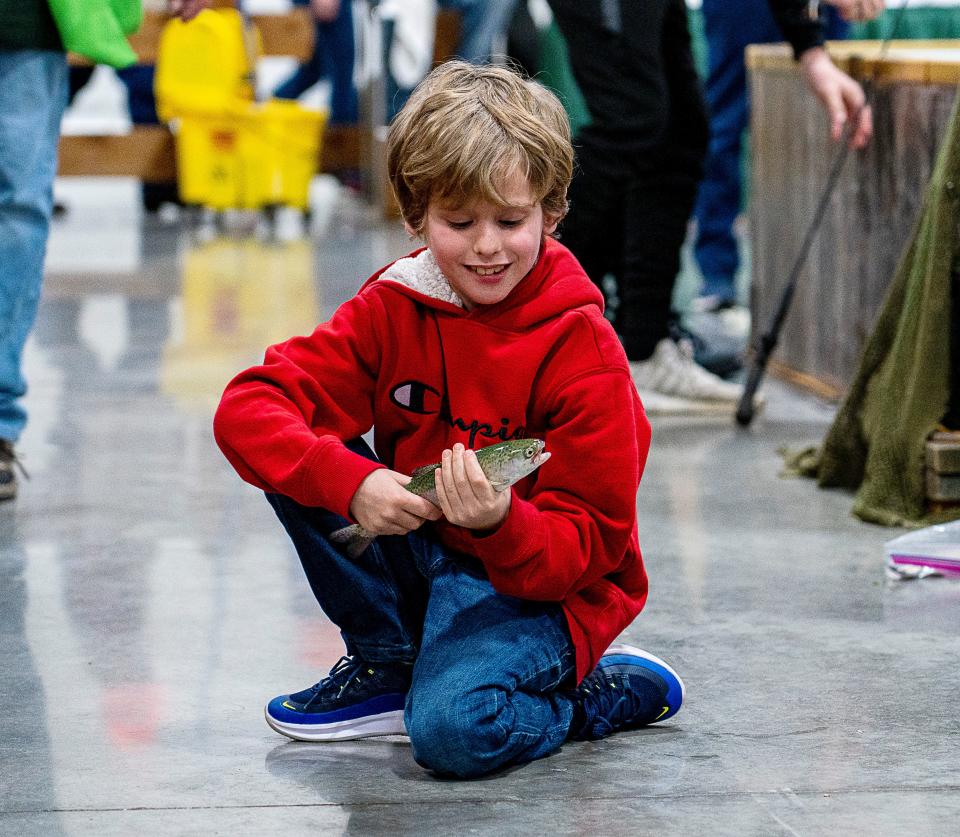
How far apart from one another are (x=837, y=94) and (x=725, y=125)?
200 cm

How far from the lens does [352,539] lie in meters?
1.72

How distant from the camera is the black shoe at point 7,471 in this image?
9.23 ft

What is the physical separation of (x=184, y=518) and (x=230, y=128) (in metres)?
4.83

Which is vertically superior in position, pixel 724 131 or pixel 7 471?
pixel 724 131

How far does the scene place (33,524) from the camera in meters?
2.67

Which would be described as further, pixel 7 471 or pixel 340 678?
pixel 7 471

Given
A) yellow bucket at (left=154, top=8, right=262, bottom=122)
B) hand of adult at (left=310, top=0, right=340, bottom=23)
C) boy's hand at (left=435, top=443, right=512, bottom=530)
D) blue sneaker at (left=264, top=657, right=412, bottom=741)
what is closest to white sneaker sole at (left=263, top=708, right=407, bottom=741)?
blue sneaker at (left=264, top=657, right=412, bottom=741)

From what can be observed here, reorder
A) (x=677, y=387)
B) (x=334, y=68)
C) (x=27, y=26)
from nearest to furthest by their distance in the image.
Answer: (x=27, y=26)
(x=677, y=387)
(x=334, y=68)

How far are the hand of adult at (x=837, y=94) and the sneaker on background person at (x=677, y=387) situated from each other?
58cm

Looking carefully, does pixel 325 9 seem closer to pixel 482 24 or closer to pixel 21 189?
pixel 482 24

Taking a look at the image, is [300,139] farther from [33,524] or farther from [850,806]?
[850,806]

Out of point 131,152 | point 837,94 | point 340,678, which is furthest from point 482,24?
point 340,678

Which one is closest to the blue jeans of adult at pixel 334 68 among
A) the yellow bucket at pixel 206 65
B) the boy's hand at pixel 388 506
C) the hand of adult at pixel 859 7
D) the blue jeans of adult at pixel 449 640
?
the yellow bucket at pixel 206 65

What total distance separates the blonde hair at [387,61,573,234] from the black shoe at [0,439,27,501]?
1.29m
